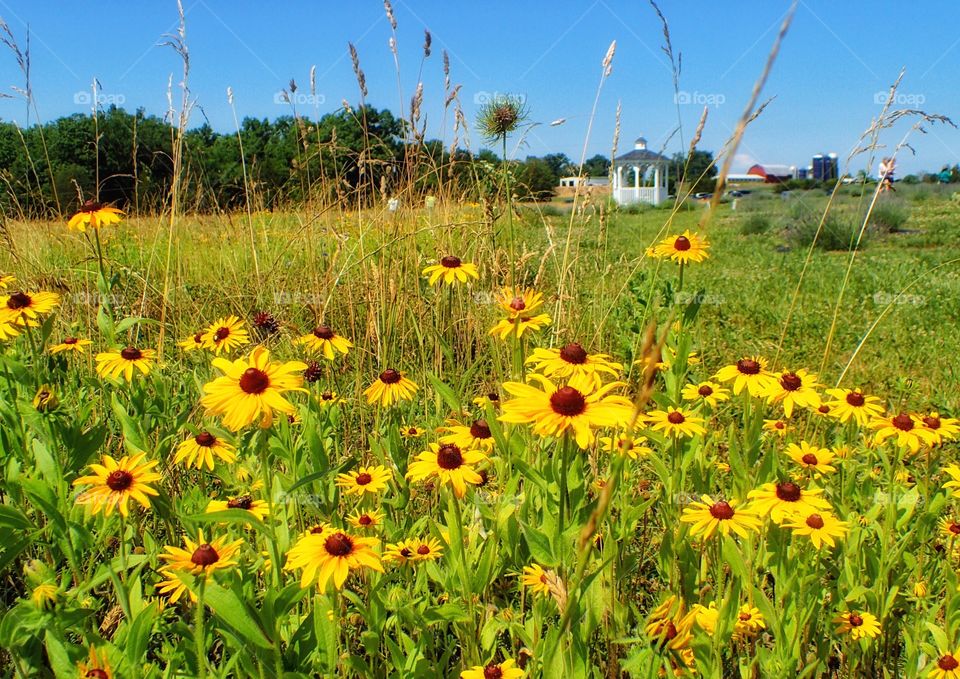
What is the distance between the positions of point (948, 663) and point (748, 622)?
286 mm

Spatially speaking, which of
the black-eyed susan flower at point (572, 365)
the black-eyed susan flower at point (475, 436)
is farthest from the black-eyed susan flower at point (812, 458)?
the black-eyed susan flower at point (475, 436)

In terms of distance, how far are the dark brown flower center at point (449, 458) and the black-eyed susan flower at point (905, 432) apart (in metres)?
0.88

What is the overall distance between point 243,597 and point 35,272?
334 centimetres

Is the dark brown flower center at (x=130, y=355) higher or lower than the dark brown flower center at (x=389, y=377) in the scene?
higher

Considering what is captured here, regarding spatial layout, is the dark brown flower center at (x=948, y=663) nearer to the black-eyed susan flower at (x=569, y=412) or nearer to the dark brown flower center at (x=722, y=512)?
the dark brown flower center at (x=722, y=512)

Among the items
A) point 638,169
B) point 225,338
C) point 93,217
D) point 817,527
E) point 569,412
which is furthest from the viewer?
point 638,169

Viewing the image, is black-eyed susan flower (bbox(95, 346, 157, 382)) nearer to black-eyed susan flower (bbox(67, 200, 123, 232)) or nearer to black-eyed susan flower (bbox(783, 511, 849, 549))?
black-eyed susan flower (bbox(67, 200, 123, 232))

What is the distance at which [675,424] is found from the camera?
1.37m

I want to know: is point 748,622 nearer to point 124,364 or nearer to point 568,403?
point 568,403

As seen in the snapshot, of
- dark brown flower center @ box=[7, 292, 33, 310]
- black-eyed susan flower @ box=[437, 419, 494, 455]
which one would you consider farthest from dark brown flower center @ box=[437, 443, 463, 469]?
dark brown flower center @ box=[7, 292, 33, 310]

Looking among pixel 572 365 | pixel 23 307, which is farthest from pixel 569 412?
pixel 23 307

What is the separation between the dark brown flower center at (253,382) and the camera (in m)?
1.01

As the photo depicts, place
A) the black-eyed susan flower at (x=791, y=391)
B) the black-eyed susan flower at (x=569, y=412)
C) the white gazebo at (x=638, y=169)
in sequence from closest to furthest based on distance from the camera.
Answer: the black-eyed susan flower at (x=569, y=412) < the black-eyed susan flower at (x=791, y=391) < the white gazebo at (x=638, y=169)

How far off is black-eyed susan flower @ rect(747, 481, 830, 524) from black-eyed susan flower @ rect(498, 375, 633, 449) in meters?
0.36
